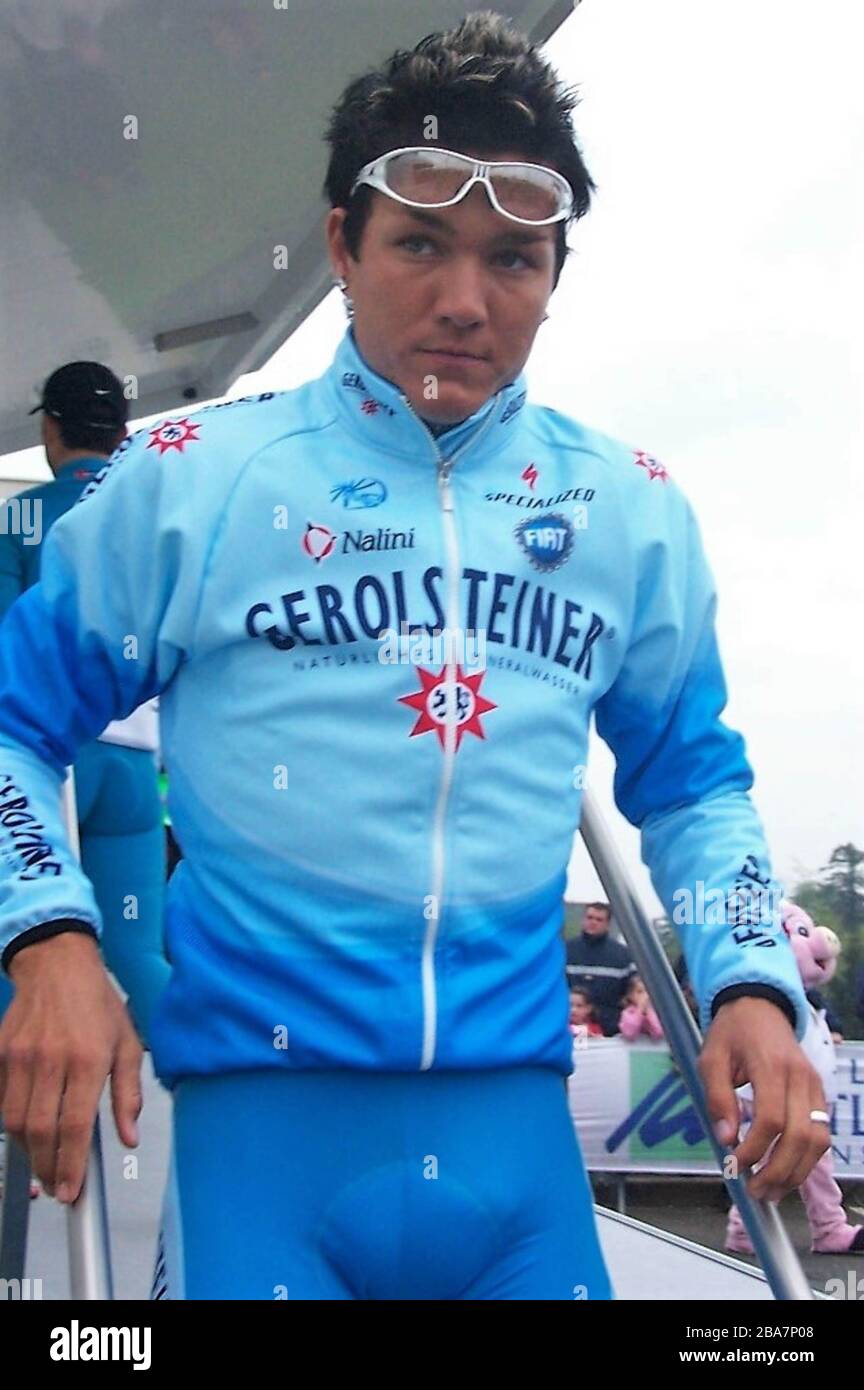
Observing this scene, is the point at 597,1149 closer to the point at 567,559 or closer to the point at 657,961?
the point at 657,961

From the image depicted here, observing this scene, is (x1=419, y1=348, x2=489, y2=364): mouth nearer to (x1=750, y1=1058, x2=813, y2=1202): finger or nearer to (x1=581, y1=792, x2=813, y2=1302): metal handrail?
(x1=581, y1=792, x2=813, y2=1302): metal handrail

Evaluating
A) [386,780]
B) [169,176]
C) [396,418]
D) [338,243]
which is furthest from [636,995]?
[169,176]

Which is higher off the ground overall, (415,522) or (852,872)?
(415,522)

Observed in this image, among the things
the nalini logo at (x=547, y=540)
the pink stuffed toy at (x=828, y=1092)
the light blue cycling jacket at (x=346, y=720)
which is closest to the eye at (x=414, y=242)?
the light blue cycling jacket at (x=346, y=720)

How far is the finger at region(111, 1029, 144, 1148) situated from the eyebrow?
0.63 m

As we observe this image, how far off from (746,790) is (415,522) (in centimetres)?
36

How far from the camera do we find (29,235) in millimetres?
1919

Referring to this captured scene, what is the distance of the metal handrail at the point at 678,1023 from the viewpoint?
4.00 feet

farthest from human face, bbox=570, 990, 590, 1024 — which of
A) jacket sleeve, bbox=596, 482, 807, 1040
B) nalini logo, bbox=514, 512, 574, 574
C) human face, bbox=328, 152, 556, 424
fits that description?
human face, bbox=328, 152, 556, 424

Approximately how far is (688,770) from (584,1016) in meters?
0.44

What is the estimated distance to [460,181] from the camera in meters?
1.17

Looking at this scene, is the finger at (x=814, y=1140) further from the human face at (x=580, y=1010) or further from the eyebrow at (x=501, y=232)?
the eyebrow at (x=501, y=232)

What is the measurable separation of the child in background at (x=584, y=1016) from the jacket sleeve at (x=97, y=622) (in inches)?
24.5
